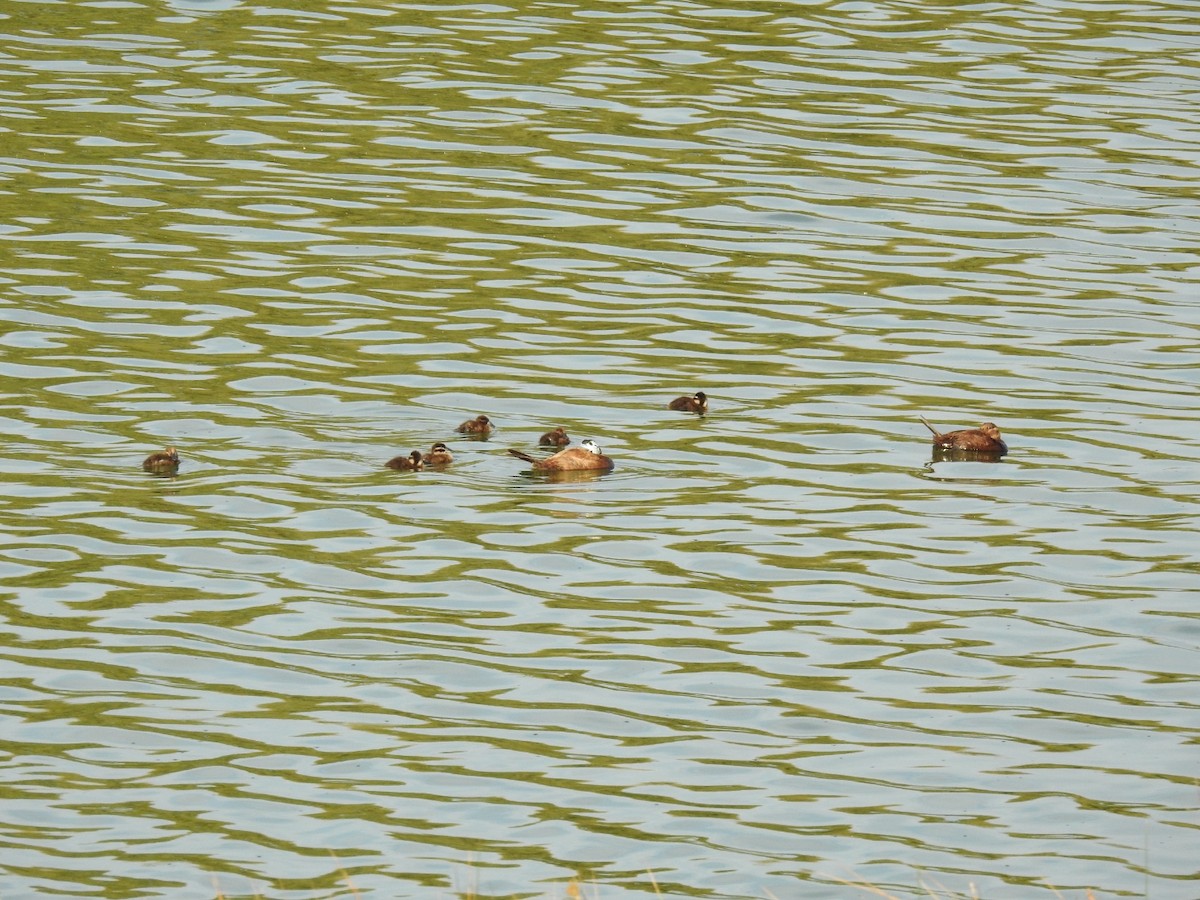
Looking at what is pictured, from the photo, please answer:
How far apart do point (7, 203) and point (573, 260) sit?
654 centimetres

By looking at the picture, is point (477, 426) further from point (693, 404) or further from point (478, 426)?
point (693, 404)

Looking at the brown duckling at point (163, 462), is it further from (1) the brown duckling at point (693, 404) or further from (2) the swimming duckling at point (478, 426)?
(1) the brown duckling at point (693, 404)

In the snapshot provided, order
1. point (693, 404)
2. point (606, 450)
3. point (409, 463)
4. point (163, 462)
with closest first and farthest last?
point (163, 462)
point (409, 463)
point (606, 450)
point (693, 404)

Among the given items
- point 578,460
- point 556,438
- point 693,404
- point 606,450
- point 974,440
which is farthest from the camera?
point 693,404

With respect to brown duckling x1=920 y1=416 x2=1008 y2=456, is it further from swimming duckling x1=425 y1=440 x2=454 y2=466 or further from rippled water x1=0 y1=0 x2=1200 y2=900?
swimming duckling x1=425 y1=440 x2=454 y2=466

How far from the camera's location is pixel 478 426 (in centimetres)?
1834

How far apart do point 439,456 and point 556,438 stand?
107cm

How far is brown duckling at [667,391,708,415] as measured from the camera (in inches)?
754

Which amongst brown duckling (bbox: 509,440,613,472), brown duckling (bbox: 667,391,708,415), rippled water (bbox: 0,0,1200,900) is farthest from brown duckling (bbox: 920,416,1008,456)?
brown duckling (bbox: 509,440,613,472)

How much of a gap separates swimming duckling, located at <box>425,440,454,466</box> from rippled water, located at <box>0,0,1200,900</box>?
22 centimetres

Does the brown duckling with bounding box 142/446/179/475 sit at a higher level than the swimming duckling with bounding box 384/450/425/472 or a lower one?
higher

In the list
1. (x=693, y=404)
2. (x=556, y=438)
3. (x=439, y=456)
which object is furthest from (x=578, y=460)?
(x=693, y=404)

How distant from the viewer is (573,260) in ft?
78.3

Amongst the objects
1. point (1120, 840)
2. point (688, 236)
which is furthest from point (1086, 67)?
point (1120, 840)
